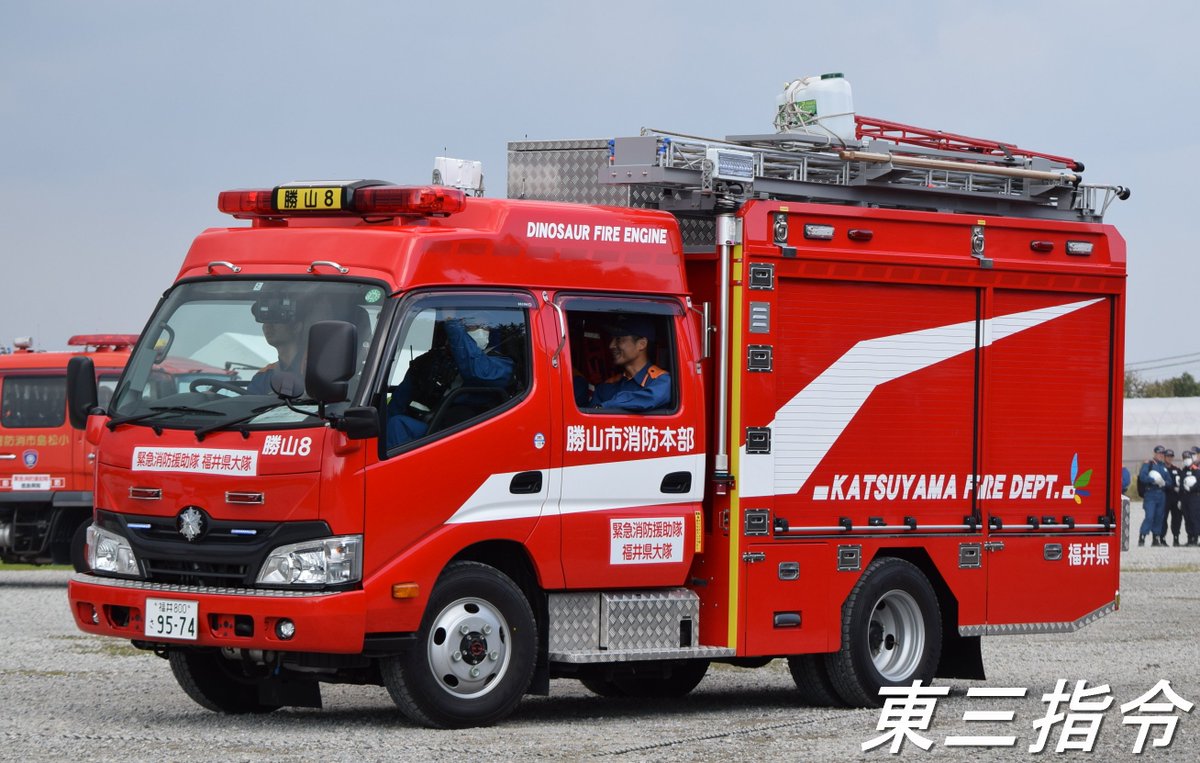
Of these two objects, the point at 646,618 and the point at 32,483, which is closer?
the point at 646,618

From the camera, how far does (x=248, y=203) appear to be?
10.7 meters

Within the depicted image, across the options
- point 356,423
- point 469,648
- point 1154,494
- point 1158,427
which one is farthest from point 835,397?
point 1158,427

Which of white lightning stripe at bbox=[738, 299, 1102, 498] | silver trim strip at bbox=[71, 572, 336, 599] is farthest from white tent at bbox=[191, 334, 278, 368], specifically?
white lightning stripe at bbox=[738, 299, 1102, 498]

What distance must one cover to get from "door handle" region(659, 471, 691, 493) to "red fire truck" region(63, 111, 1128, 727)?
3cm

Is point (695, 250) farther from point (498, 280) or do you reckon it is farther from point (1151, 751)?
point (1151, 751)

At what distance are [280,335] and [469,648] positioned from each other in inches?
74.2

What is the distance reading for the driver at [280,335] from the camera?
9633 millimetres

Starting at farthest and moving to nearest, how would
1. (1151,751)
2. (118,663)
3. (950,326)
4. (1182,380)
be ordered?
(1182,380)
(118,663)
(950,326)
(1151,751)

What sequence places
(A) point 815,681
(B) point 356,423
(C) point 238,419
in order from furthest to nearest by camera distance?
(A) point 815,681, (C) point 238,419, (B) point 356,423

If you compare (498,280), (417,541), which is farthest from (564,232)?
(417,541)

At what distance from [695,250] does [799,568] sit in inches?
78.4

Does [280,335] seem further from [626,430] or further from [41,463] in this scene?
[41,463]

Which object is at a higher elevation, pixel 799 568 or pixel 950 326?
pixel 950 326

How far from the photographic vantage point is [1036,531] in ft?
41.0
